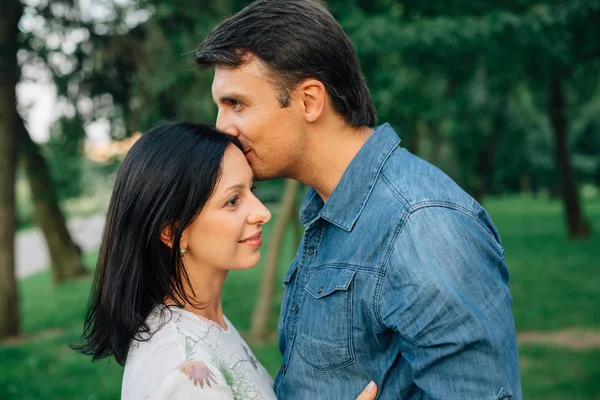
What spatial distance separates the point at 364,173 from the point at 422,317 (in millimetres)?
537

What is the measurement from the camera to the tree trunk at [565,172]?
15.6 metres

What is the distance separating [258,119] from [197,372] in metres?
0.84

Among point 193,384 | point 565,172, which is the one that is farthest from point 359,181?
point 565,172

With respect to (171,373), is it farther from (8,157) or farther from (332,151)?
(8,157)

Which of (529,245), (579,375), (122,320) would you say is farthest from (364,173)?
(529,245)

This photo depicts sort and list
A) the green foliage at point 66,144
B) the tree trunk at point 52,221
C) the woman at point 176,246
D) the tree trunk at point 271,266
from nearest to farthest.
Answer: the woman at point 176,246
the tree trunk at point 271,266
the green foliage at point 66,144
the tree trunk at point 52,221

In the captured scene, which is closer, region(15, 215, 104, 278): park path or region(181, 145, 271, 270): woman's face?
region(181, 145, 271, 270): woman's face

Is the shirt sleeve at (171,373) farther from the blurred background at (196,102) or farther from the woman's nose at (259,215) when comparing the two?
the blurred background at (196,102)

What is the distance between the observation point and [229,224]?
6.79 feet

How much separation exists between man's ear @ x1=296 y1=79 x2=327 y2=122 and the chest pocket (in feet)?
1.69

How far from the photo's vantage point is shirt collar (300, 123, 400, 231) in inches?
77.8

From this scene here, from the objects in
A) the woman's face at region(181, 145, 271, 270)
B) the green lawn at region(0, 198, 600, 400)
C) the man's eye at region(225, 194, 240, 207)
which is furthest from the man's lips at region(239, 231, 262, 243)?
the green lawn at region(0, 198, 600, 400)

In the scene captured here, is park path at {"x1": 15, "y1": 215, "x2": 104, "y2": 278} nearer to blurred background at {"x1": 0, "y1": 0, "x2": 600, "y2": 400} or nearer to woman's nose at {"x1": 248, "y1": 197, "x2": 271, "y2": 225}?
blurred background at {"x1": 0, "y1": 0, "x2": 600, "y2": 400}

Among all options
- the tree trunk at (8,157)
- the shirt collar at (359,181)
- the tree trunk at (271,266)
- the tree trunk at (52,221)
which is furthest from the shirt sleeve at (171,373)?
the tree trunk at (52,221)
